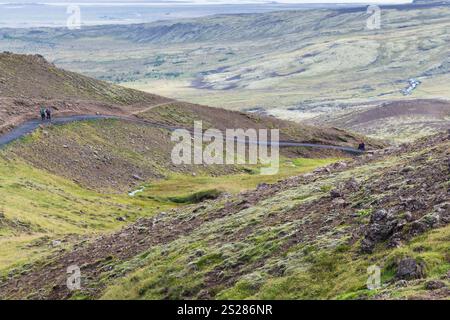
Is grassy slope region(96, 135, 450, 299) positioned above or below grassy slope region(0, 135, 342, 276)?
above

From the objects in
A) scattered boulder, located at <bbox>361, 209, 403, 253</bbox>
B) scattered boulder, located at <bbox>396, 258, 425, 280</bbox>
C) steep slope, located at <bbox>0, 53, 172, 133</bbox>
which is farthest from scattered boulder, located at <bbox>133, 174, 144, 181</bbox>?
scattered boulder, located at <bbox>396, 258, 425, 280</bbox>

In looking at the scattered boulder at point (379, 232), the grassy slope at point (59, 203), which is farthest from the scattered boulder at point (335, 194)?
the grassy slope at point (59, 203)

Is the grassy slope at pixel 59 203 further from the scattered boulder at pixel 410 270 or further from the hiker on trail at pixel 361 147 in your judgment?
the hiker on trail at pixel 361 147

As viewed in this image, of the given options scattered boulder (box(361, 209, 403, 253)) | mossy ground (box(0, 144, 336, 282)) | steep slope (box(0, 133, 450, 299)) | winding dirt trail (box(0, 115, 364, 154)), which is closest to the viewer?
steep slope (box(0, 133, 450, 299))

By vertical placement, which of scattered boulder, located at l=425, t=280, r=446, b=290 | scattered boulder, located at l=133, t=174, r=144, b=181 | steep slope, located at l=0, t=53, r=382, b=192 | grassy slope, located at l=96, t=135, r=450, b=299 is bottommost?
scattered boulder, located at l=133, t=174, r=144, b=181

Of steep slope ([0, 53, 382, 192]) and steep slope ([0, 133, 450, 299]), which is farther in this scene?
steep slope ([0, 53, 382, 192])

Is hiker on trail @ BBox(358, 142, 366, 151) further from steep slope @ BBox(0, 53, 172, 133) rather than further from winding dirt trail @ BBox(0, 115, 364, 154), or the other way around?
steep slope @ BBox(0, 53, 172, 133)

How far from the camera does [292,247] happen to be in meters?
33.8

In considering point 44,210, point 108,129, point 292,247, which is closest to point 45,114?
point 108,129

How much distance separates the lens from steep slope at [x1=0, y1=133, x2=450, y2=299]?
2839cm

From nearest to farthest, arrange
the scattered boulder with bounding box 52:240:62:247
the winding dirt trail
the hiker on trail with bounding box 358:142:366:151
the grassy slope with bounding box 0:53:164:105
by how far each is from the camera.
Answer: the scattered boulder with bounding box 52:240:62:247
the winding dirt trail
the grassy slope with bounding box 0:53:164:105
the hiker on trail with bounding box 358:142:366:151

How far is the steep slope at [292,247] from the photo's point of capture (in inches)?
1118

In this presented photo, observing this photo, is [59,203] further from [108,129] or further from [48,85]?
[48,85]

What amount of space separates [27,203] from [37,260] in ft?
62.6
